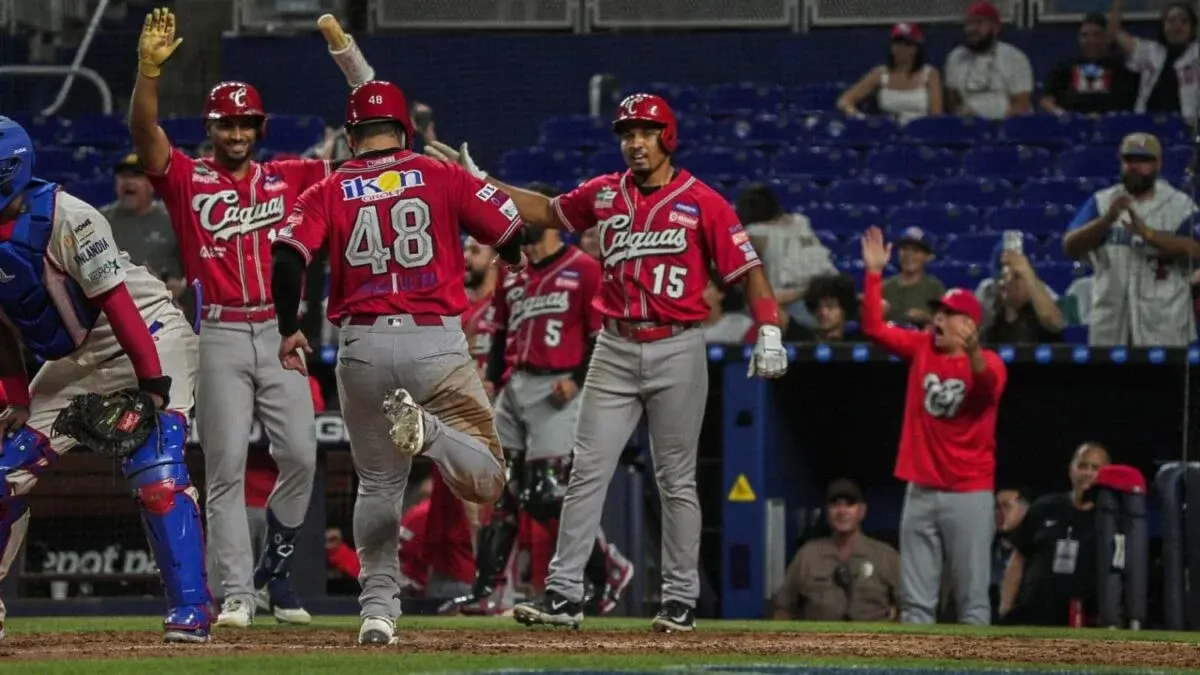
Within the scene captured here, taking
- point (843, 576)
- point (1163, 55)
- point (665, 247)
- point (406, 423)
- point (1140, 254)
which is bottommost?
point (843, 576)

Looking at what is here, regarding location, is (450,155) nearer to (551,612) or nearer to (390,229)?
(390,229)

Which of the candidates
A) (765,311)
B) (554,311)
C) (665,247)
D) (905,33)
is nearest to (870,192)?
(905,33)

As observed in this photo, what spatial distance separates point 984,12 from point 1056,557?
4242 mm

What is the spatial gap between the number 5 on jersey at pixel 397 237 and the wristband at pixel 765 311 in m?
1.34

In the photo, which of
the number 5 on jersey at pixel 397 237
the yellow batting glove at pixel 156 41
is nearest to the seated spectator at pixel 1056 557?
the number 5 on jersey at pixel 397 237

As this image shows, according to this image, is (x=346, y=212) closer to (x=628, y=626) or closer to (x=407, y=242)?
(x=407, y=242)

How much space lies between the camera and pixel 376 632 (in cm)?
630

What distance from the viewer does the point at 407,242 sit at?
638 cm

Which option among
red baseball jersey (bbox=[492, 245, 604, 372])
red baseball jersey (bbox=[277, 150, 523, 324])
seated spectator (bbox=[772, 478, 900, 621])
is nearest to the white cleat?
red baseball jersey (bbox=[277, 150, 523, 324])

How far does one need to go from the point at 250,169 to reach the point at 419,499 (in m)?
3.23

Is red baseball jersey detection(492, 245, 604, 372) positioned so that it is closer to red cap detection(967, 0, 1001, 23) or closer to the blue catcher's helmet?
the blue catcher's helmet

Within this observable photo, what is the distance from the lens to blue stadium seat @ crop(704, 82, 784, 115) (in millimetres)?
13266

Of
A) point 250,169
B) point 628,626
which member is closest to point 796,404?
point 628,626

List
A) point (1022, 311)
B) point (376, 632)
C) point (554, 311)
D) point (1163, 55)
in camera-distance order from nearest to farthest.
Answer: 1. point (376, 632)
2. point (554, 311)
3. point (1022, 311)
4. point (1163, 55)
